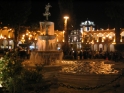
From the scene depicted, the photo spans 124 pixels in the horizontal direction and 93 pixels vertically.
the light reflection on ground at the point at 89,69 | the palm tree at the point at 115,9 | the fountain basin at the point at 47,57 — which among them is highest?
the palm tree at the point at 115,9

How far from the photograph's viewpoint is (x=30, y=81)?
9750mm

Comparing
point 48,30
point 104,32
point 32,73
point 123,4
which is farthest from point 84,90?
point 104,32

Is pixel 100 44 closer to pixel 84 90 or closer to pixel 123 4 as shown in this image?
pixel 123 4

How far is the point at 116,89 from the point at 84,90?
162 cm

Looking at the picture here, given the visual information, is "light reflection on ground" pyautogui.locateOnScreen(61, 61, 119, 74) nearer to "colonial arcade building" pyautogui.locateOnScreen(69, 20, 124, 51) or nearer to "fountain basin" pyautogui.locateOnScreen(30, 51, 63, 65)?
"fountain basin" pyautogui.locateOnScreen(30, 51, 63, 65)

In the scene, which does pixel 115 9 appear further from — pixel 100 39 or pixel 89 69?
pixel 100 39

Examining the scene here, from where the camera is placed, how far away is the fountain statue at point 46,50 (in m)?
19.1

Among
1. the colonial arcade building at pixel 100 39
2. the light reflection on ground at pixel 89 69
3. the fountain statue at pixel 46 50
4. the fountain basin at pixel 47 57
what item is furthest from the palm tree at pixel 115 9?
the light reflection on ground at pixel 89 69

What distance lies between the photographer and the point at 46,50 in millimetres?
21375

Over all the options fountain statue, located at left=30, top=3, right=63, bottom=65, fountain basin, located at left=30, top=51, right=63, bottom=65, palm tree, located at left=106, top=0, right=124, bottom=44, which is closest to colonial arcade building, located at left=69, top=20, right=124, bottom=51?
palm tree, located at left=106, top=0, right=124, bottom=44

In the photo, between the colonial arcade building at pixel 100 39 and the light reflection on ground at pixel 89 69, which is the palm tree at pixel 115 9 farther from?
the light reflection on ground at pixel 89 69

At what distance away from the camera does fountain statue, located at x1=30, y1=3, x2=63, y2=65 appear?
1909 cm

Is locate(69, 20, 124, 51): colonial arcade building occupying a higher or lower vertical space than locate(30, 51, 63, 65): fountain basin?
higher

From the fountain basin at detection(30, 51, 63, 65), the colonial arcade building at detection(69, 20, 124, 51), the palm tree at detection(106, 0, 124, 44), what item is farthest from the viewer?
the colonial arcade building at detection(69, 20, 124, 51)
